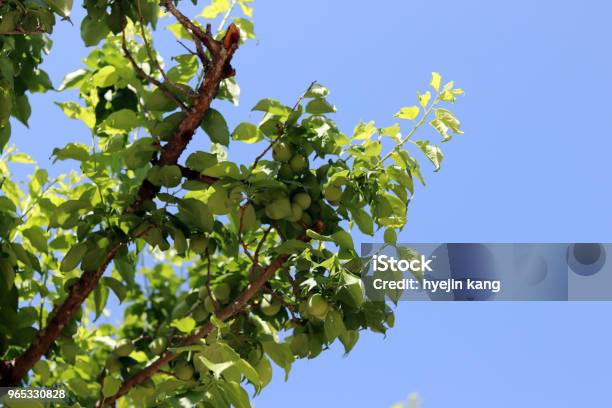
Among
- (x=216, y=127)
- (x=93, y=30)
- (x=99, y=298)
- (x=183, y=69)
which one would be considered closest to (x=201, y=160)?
(x=216, y=127)

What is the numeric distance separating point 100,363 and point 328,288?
2133 millimetres

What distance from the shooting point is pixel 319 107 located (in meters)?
2.76

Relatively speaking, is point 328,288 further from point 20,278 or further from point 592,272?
point 20,278

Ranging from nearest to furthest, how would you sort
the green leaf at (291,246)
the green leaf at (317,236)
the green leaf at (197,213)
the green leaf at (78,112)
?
1. the green leaf at (317,236)
2. the green leaf at (291,246)
3. the green leaf at (197,213)
4. the green leaf at (78,112)

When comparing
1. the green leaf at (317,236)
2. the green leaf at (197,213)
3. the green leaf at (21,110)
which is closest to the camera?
the green leaf at (317,236)

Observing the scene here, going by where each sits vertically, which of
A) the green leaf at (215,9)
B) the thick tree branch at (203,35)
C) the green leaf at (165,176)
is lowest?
the green leaf at (165,176)

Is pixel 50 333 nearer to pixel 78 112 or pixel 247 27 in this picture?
pixel 78 112

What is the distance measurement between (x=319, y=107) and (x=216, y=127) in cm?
34

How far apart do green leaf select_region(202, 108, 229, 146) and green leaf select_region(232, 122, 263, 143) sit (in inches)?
1.3

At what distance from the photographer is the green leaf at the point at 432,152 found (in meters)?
2.68

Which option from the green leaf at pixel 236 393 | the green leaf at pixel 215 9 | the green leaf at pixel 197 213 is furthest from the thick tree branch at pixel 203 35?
the green leaf at pixel 236 393

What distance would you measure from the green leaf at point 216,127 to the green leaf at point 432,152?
62 centimetres

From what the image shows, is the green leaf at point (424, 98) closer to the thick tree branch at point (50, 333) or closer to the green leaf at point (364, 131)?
the green leaf at point (364, 131)

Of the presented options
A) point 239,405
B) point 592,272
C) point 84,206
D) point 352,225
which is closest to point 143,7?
point 84,206
